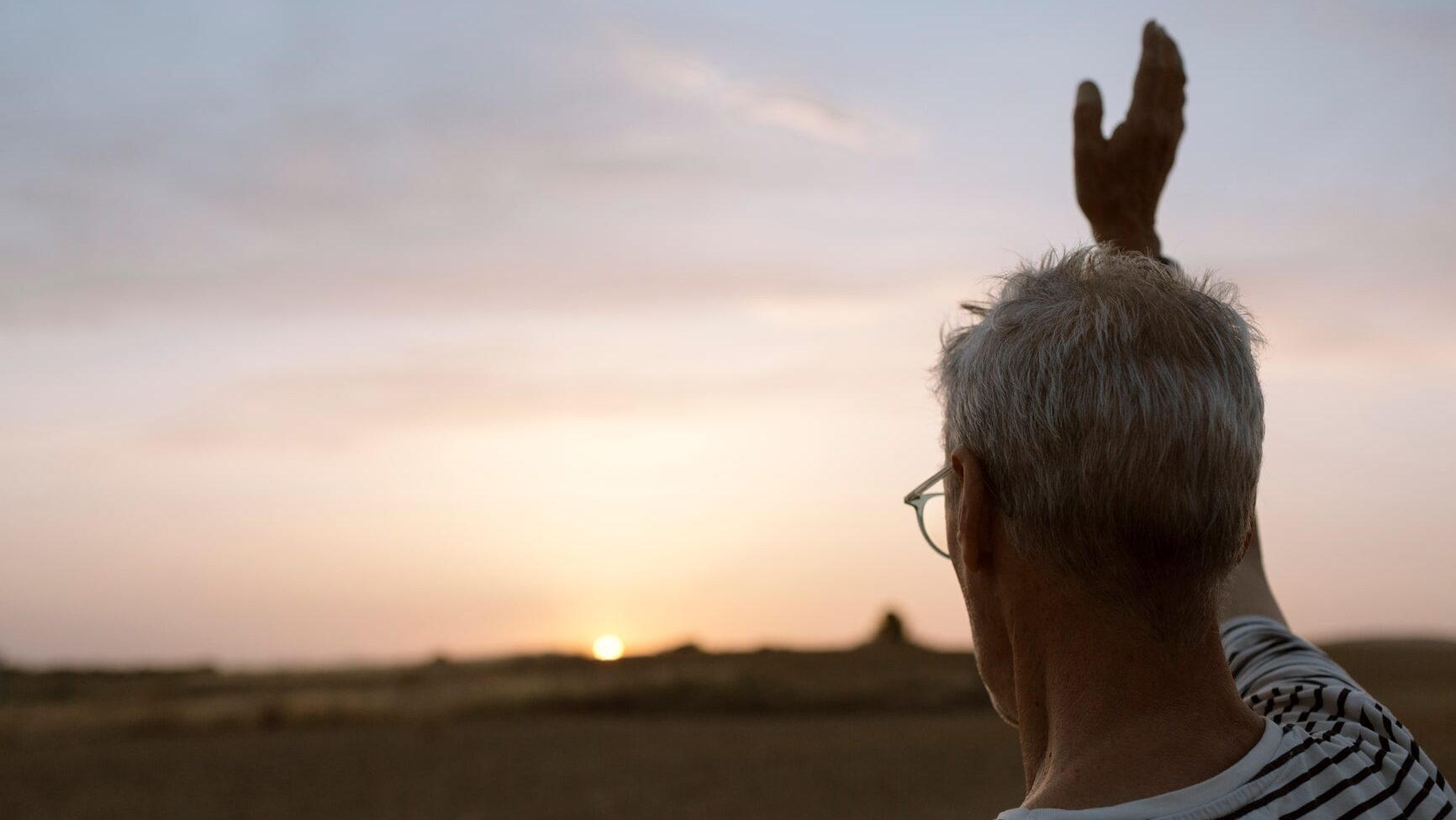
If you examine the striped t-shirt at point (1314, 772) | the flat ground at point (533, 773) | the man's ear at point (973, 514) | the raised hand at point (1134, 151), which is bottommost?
the flat ground at point (533, 773)

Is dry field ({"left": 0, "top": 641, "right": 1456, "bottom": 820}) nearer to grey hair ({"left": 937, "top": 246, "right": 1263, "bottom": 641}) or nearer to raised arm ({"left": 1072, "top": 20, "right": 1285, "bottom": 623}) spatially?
raised arm ({"left": 1072, "top": 20, "right": 1285, "bottom": 623})

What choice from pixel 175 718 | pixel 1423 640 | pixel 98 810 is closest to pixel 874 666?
pixel 175 718

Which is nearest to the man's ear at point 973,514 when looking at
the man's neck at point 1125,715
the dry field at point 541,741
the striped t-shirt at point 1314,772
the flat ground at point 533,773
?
the man's neck at point 1125,715

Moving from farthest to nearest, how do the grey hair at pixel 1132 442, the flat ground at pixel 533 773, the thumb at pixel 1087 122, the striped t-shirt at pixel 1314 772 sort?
the flat ground at pixel 533 773 < the thumb at pixel 1087 122 < the grey hair at pixel 1132 442 < the striped t-shirt at pixel 1314 772

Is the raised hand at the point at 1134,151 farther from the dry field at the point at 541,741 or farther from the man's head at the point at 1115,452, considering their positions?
the dry field at the point at 541,741

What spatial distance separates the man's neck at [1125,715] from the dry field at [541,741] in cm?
1173

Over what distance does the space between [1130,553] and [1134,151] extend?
98 centimetres

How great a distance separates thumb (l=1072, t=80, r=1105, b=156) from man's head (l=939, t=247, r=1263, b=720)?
2.23ft

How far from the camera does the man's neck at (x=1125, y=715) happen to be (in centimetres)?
135

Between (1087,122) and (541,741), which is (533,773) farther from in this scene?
(1087,122)

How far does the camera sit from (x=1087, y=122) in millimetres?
A: 2188

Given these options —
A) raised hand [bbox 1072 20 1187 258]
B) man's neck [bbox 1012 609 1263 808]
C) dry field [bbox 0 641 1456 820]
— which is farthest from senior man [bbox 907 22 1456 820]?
dry field [bbox 0 641 1456 820]

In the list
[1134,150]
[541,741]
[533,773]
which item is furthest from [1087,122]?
[541,741]

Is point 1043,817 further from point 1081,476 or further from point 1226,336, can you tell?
point 1226,336
